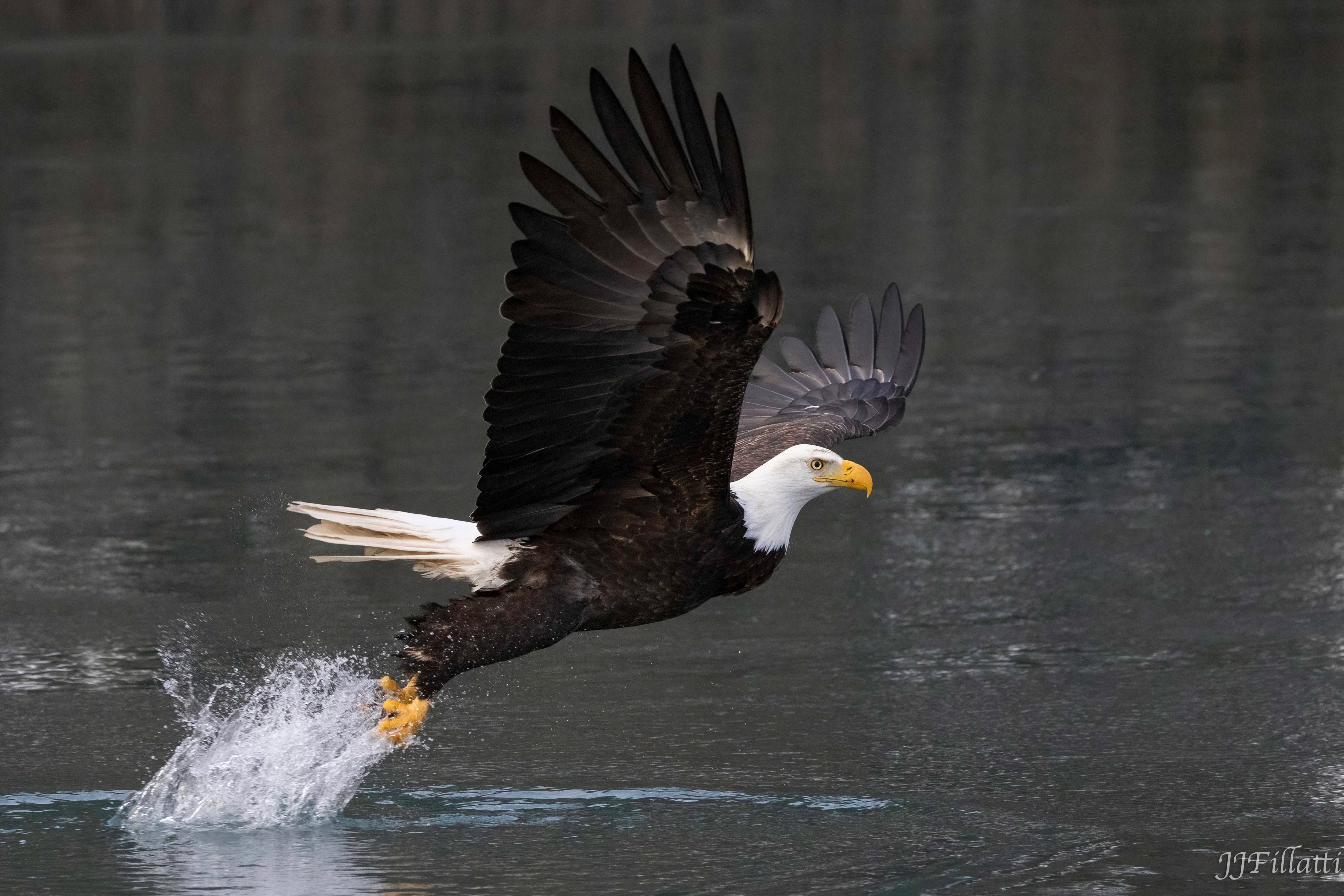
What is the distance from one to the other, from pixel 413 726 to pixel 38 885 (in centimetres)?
95

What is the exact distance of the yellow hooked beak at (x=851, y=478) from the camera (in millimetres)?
5664

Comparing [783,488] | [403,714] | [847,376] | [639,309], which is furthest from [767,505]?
[847,376]

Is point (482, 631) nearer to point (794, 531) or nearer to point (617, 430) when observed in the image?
point (617, 430)

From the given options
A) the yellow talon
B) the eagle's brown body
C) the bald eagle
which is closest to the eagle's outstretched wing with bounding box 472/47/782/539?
the bald eagle

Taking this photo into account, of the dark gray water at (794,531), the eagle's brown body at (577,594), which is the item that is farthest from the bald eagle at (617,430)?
the dark gray water at (794,531)

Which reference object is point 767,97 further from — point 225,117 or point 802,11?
point 802,11

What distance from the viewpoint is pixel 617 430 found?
5352 millimetres

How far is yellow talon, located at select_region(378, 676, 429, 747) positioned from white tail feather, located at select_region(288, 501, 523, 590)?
1.05ft

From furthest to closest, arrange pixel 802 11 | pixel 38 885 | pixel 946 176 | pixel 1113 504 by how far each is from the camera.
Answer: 1. pixel 802 11
2. pixel 946 176
3. pixel 1113 504
4. pixel 38 885

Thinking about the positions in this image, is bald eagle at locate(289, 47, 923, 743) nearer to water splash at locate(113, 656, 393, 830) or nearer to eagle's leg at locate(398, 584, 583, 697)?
eagle's leg at locate(398, 584, 583, 697)

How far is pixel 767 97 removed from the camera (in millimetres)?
21469

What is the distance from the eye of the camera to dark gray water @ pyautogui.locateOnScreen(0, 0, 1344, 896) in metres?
5.28

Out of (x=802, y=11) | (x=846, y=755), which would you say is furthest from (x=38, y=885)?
(x=802, y=11)
